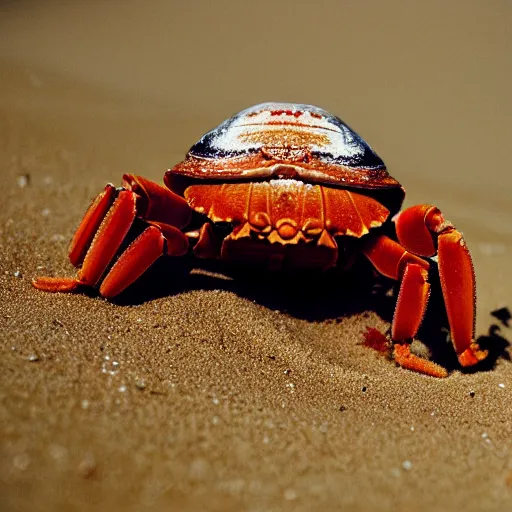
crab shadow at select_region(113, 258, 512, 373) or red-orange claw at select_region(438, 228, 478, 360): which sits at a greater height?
red-orange claw at select_region(438, 228, 478, 360)

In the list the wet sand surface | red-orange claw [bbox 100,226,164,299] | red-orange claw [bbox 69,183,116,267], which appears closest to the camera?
the wet sand surface

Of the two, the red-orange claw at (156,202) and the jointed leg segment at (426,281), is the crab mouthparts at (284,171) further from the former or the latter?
the jointed leg segment at (426,281)


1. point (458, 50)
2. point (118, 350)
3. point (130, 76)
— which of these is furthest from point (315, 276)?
point (458, 50)

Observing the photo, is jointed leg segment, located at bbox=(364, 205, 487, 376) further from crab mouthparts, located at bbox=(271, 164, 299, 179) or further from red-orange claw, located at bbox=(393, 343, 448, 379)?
crab mouthparts, located at bbox=(271, 164, 299, 179)

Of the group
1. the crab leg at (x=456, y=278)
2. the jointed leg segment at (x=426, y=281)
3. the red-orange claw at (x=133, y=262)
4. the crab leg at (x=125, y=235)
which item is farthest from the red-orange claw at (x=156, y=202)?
the crab leg at (x=456, y=278)

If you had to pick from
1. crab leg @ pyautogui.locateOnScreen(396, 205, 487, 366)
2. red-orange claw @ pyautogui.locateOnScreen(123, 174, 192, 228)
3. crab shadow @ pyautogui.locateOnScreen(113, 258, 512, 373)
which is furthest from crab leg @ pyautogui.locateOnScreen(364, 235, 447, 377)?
red-orange claw @ pyautogui.locateOnScreen(123, 174, 192, 228)

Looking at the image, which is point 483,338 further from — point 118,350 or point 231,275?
point 118,350
